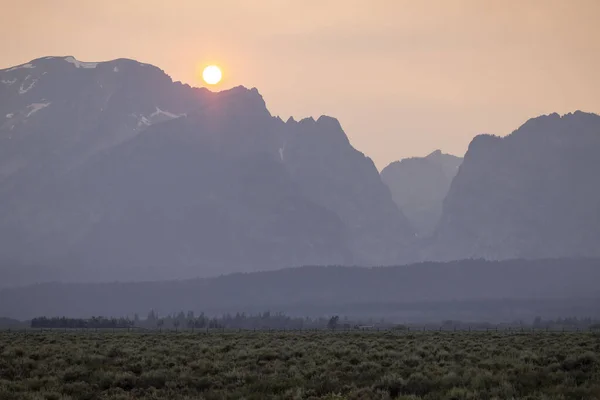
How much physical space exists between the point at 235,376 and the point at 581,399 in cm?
A: 1484

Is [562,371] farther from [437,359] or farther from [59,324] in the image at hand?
[59,324]

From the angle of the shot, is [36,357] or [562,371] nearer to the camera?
[562,371]

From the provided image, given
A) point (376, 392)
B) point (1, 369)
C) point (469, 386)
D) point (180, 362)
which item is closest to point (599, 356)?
point (469, 386)

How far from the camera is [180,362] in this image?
48.8 metres

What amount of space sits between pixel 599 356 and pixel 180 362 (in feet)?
67.6

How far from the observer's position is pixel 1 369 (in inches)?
1743

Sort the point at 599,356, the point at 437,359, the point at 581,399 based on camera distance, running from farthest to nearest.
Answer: the point at 437,359 < the point at 599,356 < the point at 581,399

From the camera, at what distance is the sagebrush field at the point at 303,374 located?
3688cm

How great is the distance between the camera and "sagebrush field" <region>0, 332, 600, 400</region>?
36875mm

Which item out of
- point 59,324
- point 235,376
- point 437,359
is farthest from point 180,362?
point 59,324

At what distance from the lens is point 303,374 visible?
4278 centimetres

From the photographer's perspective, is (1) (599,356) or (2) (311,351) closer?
(1) (599,356)

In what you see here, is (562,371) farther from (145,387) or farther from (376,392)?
(145,387)

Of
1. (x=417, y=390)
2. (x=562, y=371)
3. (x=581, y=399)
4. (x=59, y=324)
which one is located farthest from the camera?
(x=59, y=324)
